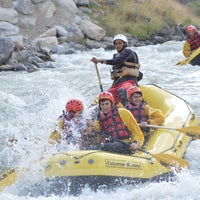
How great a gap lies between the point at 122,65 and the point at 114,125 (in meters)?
2.02

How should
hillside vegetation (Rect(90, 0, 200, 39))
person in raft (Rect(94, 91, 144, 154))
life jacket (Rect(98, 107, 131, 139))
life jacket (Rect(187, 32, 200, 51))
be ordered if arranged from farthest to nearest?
hillside vegetation (Rect(90, 0, 200, 39)) → life jacket (Rect(187, 32, 200, 51)) → life jacket (Rect(98, 107, 131, 139)) → person in raft (Rect(94, 91, 144, 154))

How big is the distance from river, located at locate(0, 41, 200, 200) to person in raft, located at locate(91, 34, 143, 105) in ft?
3.38

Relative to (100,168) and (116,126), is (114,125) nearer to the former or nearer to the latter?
(116,126)

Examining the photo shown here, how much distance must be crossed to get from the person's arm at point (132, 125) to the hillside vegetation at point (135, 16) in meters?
12.0

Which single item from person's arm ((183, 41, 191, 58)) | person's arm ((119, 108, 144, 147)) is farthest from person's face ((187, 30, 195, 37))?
person's arm ((119, 108, 144, 147))

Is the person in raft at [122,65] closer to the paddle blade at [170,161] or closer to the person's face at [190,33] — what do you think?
the paddle blade at [170,161]

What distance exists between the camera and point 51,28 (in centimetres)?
1631

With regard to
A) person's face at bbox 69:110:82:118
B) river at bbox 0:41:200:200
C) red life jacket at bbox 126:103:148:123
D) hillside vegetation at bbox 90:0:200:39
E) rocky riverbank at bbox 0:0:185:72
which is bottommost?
hillside vegetation at bbox 90:0:200:39

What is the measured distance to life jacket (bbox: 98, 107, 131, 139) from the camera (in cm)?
575

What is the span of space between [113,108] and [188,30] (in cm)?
666

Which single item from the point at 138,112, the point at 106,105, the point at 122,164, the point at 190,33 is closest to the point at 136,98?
the point at 138,112

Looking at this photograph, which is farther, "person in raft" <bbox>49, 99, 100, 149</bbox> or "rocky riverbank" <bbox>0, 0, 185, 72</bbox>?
"rocky riverbank" <bbox>0, 0, 185, 72</bbox>

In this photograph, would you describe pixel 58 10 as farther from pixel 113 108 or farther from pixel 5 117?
pixel 113 108

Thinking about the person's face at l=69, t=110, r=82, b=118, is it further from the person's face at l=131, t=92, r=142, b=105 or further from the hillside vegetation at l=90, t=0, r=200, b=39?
the hillside vegetation at l=90, t=0, r=200, b=39
